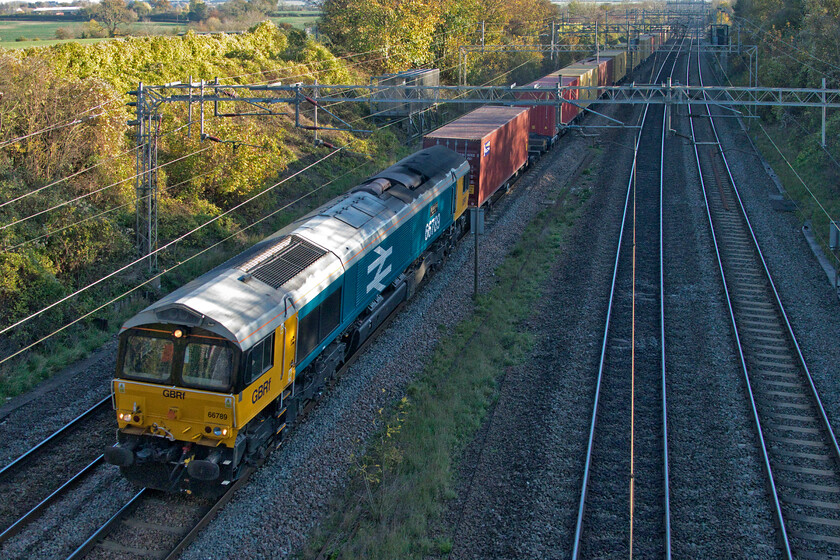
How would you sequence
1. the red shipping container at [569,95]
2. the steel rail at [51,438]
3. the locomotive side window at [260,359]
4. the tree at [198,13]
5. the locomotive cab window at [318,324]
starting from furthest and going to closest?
1. the tree at [198,13]
2. the red shipping container at [569,95]
3. the locomotive cab window at [318,324]
4. the steel rail at [51,438]
5. the locomotive side window at [260,359]

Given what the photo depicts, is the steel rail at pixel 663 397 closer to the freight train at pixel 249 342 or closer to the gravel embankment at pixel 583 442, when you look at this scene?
the gravel embankment at pixel 583 442

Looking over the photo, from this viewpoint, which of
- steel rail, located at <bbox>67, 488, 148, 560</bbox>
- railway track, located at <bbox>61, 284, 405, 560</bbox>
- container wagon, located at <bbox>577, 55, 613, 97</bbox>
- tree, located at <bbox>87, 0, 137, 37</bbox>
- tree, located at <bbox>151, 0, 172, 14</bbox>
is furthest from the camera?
tree, located at <bbox>151, 0, 172, 14</bbox>

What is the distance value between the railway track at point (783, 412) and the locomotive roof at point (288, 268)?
8699mm

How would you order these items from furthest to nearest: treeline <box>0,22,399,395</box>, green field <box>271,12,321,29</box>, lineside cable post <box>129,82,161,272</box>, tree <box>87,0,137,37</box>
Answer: green field <box>271,12,321,29</box>, tree <box>87,0,137,37</box>, lineside cable post <box>129,82,161,272</box>, treeline <box>0,22,399,395</box>

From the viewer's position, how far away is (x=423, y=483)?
12383 mm

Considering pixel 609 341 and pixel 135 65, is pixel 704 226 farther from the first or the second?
pixel 135 65

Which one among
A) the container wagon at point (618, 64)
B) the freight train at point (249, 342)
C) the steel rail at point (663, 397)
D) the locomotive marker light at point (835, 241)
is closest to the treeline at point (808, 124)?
the locomotive marker light at point (835, 241)

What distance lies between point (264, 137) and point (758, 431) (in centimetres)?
2247

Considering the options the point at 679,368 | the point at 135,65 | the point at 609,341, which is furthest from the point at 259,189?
the point at 679,368

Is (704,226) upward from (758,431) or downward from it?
upward

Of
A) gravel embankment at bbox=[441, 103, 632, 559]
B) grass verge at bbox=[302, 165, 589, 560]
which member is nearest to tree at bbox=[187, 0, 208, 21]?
grass verge at bbox=[302, 165, 589, 560]

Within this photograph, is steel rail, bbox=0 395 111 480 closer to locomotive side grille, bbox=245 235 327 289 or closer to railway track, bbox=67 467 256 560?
railway track, bbox=67 467 256 560

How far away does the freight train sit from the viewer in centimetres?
1097

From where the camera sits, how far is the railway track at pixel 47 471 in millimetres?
11250
